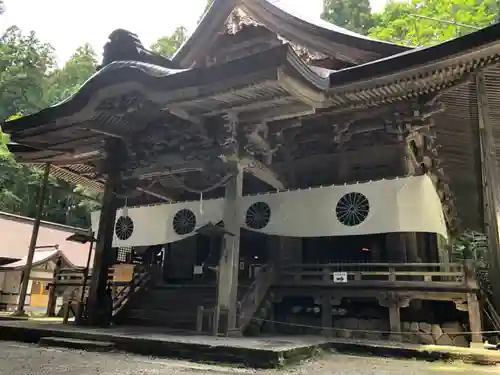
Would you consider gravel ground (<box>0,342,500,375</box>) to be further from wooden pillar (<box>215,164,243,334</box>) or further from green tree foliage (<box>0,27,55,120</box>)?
green tree foliage (<box>0,27,55,120</box>)

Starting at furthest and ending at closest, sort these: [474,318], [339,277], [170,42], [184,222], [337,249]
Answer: [170,42], [337,249], [184,222], [339,277], [474,318]

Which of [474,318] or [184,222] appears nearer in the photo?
[474,318]

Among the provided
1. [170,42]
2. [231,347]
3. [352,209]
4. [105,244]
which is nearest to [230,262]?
[231,347]

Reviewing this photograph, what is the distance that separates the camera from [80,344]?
20.2 ft

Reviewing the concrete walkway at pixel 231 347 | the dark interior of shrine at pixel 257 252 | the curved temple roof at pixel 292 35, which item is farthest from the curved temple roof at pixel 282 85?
the concrete walkway at pixel 231 347

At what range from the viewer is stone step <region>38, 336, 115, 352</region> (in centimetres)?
608

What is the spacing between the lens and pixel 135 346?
19.8 ft

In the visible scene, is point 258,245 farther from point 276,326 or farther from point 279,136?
point 279,136

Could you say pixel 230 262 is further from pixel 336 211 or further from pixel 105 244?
pixel 105 244

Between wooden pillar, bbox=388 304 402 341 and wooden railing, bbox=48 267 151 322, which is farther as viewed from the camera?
wooden railing, bbox=48 267 151 322

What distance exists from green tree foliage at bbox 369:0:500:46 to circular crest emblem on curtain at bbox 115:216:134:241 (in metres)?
17.1

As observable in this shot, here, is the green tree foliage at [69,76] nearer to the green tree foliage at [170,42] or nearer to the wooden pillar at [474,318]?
the green tree foliage at [170,42]

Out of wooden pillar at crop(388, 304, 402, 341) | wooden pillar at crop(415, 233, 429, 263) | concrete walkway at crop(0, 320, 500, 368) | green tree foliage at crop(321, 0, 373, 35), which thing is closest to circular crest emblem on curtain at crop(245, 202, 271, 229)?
concrete walkway at crop(0, 320, 500, 368)

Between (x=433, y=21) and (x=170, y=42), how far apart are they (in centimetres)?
2247
